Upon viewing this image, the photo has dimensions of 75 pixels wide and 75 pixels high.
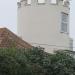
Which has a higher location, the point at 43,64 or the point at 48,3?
the point at 48,3

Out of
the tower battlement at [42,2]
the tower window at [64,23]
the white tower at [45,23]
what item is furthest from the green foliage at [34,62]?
the tower window at [64,23]

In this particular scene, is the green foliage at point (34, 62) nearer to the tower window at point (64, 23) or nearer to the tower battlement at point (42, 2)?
the tower battlement at point (42, 2)

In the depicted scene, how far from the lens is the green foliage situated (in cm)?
1371

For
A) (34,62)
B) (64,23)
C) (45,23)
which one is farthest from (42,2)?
(34,62)

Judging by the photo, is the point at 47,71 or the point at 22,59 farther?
the point at 47,71

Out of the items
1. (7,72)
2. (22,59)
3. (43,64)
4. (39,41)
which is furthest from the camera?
(39,41)

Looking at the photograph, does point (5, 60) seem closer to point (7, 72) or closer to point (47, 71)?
point (7, 72)

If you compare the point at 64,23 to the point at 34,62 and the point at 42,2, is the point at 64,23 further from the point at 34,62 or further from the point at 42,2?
the point at 34,62

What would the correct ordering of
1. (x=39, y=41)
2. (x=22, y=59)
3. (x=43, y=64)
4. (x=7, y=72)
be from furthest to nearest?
(x=39, y=41) → (x=43, y=64) → (x=22, y=59) → (x=7, y=72)

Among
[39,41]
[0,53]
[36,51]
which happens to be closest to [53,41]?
[39,41]

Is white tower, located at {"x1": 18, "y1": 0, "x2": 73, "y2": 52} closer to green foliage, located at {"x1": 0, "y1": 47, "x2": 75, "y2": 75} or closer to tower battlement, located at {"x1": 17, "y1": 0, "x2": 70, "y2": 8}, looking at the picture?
tower battlement, located at {"x1": 17, "y1": 0, "x2": 70, "y2": 8}

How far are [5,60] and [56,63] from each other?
3.18m

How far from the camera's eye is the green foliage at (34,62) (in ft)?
45.0

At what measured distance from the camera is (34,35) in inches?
1538
